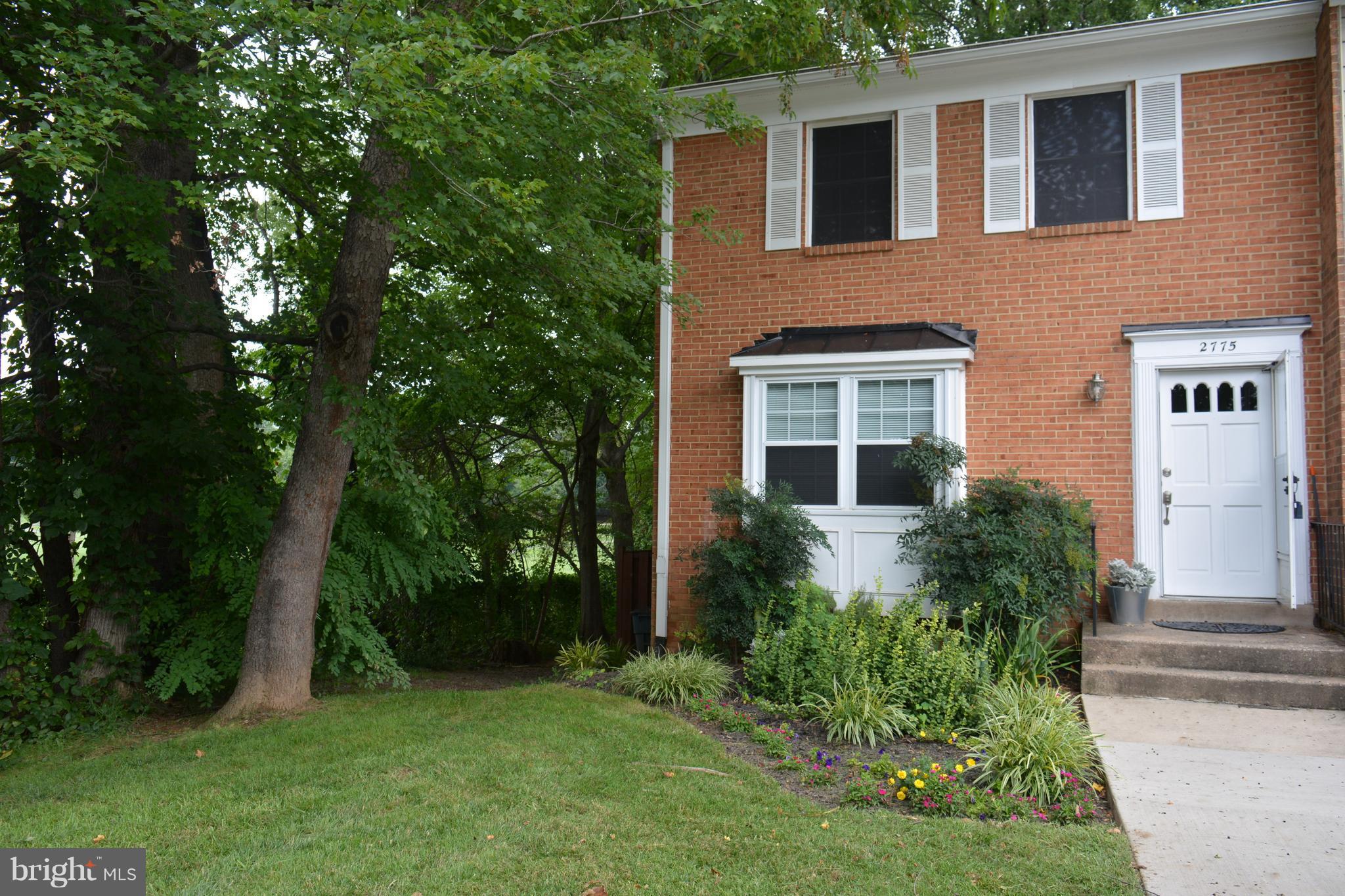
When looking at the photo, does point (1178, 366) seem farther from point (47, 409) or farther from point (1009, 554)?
point (47, 409)

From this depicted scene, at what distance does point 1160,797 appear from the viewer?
16.4ft

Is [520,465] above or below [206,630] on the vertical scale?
above

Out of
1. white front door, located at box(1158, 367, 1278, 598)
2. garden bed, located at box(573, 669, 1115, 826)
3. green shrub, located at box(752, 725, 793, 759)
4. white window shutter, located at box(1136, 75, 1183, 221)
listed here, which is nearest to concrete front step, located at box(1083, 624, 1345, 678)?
white front door, located at box(1158, 367, 1278, 598)

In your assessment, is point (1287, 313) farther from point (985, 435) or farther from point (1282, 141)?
point (985, 435)

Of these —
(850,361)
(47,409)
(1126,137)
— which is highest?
(1126,137)

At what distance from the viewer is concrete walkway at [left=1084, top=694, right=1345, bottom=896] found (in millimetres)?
4105

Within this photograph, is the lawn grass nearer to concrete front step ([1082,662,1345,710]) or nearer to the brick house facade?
concrete front step ([1082,662,1345,710])

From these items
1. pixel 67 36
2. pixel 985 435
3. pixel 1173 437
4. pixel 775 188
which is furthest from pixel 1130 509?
pixel 67 36

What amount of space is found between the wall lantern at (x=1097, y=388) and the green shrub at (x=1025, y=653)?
2.11m

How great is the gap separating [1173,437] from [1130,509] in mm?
734

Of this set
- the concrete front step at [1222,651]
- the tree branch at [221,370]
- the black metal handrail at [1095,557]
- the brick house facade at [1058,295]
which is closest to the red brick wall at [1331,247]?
the brick house facade at [1058,295]

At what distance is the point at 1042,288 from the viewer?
851 centimetres

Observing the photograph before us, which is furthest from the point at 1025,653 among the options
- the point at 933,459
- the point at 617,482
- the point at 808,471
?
the point at 617,482

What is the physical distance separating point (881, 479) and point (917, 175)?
118 inches
